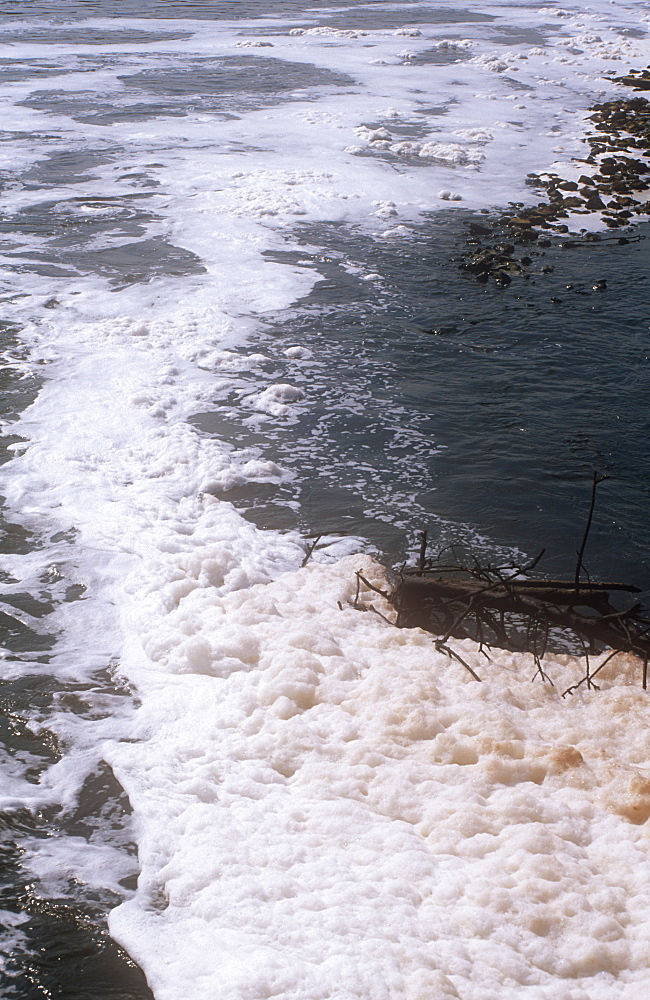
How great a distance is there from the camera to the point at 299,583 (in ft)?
18.5

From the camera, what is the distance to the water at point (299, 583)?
3438 millimetres

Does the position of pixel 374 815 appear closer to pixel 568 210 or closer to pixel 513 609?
pixel 513 609

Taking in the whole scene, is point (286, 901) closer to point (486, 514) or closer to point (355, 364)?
point (486, 514)

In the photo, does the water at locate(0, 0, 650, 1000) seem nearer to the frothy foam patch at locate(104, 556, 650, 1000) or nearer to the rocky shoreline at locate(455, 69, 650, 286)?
the frothy foam patch at locate(104, 556, 650, 1000)

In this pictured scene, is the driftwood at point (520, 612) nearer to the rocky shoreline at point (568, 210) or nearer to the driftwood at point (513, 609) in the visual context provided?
the driftwood at point (513, 609)

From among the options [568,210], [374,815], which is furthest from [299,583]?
[568,210]

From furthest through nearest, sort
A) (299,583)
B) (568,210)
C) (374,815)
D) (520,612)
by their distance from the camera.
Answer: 1. (568,210)
2. (299,583)
3. (520,612)
4. (374,815)

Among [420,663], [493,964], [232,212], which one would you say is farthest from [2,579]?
[232,212]

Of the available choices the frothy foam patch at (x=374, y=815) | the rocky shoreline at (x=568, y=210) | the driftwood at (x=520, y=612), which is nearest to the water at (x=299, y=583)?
the frothy foam patch at (x=374, y=815)

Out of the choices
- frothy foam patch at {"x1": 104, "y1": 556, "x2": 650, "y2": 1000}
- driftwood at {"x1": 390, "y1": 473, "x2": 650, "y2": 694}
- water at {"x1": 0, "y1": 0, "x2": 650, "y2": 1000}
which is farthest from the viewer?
driftwood at {"x1": 390, "y1": 473, "x2": 650, "y2": 694}

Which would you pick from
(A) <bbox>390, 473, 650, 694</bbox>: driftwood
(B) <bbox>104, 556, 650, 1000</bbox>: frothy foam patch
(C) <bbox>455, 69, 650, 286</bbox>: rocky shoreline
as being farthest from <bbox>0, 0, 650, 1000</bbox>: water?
(C) <bbox>455, 69, 650, 286</bbox>: rocky shoreline

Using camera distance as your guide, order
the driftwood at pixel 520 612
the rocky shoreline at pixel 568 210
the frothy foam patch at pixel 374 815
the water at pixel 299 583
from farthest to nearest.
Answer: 1. the rocky shoreline at pixel 568 210
2. the driftwood at pixel 520 612
3. the water at pixel 299 583
4. the frothy foam patch at pixel 374 815

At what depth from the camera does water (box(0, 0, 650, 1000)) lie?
11.3 ft

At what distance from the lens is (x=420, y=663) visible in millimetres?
4879
